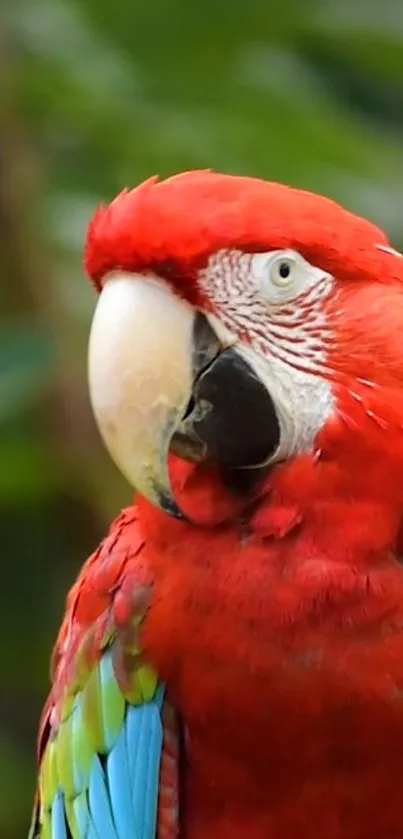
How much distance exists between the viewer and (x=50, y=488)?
4.75ft

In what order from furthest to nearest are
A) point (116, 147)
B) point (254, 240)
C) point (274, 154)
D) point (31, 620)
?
point (31, 620) < point (116, 147) < point (274, 154) < point (254, 240)

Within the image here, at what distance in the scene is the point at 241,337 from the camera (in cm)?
80

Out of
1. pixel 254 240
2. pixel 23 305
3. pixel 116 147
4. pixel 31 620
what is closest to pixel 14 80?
pixel 116 147

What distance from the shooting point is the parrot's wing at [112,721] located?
897 mm

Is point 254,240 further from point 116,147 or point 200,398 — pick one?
point 116,147

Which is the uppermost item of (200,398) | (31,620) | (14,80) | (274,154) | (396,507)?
(14,80)

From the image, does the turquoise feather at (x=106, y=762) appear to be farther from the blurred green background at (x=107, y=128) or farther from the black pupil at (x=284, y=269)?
the blurred green background at (x=107, y=128)

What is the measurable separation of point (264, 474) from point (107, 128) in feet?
2.37

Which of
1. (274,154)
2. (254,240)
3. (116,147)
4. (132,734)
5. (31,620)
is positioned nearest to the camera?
(254,240)

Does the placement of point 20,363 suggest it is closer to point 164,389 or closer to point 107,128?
point 107,128

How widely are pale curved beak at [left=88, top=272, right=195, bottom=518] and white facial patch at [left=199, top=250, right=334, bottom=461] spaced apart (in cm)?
3

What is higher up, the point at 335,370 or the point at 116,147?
the point at 116,147

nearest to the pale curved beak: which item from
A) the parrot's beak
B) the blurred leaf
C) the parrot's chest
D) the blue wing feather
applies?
the parrot's beak

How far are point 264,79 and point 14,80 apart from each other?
0.28m
